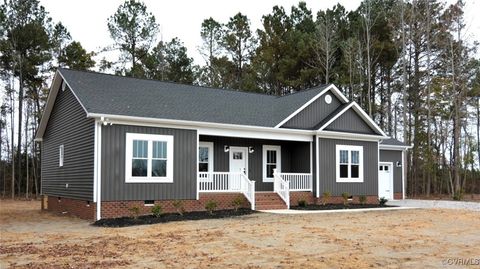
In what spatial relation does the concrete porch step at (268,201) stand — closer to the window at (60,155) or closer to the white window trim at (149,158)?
the white window trim at (149,158)

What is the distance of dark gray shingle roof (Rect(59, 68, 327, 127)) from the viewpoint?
1669 centimetres

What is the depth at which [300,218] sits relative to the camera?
15.5 metres

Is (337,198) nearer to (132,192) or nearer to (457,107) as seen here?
(132,192)

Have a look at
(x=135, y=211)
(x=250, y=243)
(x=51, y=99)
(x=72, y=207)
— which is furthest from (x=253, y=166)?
(x=250, y=243)

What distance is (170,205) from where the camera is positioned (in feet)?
54.7

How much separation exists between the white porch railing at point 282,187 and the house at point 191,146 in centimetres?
4

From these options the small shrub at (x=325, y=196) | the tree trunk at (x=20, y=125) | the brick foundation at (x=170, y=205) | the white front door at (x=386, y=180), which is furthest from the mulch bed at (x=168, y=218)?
the tree trunk at (x=20, y=125)

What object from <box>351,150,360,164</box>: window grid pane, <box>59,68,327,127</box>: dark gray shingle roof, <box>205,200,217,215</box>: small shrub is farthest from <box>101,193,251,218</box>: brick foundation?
<box>351,150,360,164</box>: window grid pane

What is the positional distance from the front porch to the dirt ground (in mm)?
3242

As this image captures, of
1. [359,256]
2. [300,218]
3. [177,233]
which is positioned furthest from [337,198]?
[359,256]

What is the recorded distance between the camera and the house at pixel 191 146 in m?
15.8

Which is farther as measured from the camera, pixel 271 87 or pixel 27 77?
pixel 271 87

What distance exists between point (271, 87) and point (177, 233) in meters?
30.9

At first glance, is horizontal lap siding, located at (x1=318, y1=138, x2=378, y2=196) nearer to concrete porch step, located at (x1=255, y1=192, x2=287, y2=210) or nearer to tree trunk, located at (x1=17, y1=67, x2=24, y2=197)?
concrete porch step, located at (x1=255, y1=192, x2=287, y2=210)
